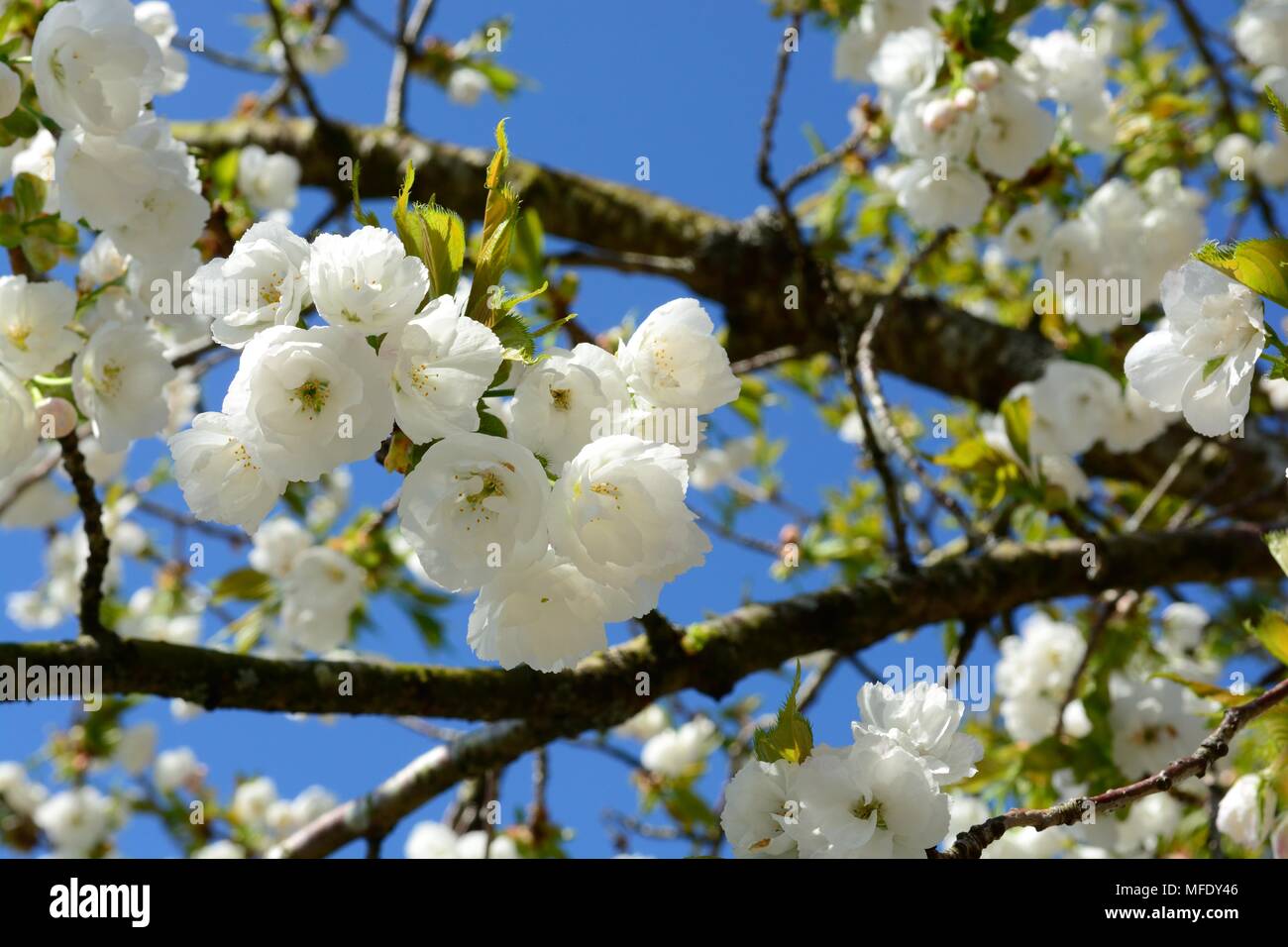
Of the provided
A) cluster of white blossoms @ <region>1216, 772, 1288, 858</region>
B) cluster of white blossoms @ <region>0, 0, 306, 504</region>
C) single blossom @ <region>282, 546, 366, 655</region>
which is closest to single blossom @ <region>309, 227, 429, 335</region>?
cluster of white blossoms @ <region>0, 0, 306, 504</region>


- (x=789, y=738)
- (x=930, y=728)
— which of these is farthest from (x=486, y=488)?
(x=930, y=728)

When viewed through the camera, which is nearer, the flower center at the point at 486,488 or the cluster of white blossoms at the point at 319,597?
the flower center at the point at 486,488

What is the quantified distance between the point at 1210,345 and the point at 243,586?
8.06ft

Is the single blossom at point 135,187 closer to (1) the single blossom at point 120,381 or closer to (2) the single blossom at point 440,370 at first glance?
(1) the single blossom at point 120,381

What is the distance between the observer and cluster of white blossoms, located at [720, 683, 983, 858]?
1085 mm

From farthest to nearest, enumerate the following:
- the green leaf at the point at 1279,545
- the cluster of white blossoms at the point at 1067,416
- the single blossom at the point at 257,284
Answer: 1. the cluster of white blossoms at the point at 1067,416
2. the green leaf at the point at 1279,545
3. the single blossom at the point at 257,284

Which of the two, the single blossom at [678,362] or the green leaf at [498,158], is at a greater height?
the green leaf at [498,158]

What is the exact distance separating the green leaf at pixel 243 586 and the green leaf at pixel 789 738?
2.07 metres

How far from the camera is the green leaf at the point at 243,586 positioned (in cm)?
287

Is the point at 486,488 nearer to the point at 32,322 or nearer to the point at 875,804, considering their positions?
the point at 875,804

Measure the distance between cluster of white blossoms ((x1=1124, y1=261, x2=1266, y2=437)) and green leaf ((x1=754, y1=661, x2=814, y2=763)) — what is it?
54cm

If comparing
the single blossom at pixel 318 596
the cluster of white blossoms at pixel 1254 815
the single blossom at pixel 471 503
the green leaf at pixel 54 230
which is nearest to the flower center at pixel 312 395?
the single blossom at pixel 471 503

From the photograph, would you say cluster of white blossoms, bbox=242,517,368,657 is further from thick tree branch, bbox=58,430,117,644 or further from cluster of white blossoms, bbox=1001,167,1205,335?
cluster of white blossoms, bbox=1001,167,1205,335

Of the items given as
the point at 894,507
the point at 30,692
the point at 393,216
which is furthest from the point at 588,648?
the point at 894,507
